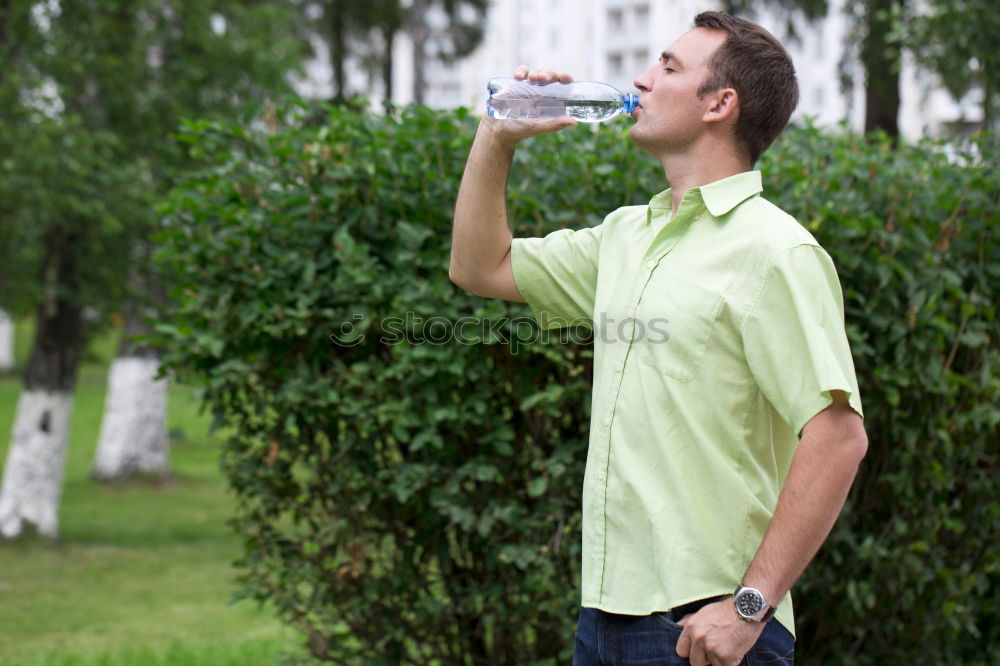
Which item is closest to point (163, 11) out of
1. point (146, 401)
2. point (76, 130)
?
point (76, 130)

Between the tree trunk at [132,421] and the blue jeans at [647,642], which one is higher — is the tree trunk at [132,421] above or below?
below

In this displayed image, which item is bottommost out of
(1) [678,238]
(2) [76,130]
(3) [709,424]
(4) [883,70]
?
(3) [709,424]

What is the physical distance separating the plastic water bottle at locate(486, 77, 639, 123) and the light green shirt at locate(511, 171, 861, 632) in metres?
0.42

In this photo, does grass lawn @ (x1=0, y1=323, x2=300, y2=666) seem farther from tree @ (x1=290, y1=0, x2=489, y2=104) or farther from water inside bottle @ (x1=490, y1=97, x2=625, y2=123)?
tree @ (x1=290, y1=0, x2=489, y2=104)

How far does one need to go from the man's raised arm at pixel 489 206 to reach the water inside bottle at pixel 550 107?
0.09 meters

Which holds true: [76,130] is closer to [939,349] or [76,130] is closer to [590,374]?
[590,374]

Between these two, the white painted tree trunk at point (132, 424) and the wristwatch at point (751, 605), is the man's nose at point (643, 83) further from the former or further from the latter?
the white painted tree trunk at point (132, 424)

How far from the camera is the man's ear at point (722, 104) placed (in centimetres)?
222

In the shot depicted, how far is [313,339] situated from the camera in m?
3.88

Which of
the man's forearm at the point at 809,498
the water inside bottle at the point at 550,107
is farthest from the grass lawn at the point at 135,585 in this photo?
the man's forearm at the point at 809,498

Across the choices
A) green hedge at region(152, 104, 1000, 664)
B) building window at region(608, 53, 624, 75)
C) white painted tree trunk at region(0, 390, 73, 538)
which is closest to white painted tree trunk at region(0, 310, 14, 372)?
white painted tree trunk at region(0, 390, 73, 538)

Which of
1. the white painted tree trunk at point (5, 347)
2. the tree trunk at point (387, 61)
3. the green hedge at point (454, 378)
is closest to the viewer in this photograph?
the green hedge at point (454, 378)

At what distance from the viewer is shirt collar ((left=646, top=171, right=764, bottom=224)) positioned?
2182mm

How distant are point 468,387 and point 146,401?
38.1ft
